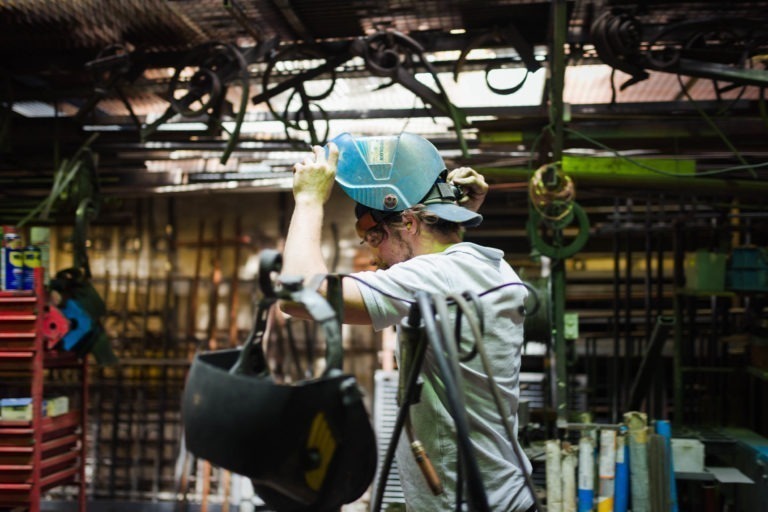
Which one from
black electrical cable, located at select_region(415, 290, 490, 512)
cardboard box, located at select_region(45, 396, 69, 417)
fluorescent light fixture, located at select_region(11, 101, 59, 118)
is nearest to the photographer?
black electrical cable, located at select_region(415, 290, 490, 512)

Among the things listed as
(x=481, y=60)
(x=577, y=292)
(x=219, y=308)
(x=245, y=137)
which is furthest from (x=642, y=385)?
(x=219, y=308)

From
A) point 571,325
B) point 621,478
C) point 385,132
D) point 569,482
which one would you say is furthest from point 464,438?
point 385,132

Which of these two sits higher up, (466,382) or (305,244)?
(305,244)

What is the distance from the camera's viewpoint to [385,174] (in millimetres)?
1959

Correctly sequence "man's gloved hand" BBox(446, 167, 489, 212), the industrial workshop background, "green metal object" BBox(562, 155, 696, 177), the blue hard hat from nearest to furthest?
the blue hard hat < "man's gloved hand" BBox(446, 167, 489, 212) < the industrial workshop background < "green metal object" BBox(562, 155, 696, 177)

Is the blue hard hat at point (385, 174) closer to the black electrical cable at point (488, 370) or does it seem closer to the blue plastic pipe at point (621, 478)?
the black electrical cable at point (488, 370)

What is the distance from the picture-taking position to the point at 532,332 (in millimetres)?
4184

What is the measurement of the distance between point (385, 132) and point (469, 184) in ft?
11.7

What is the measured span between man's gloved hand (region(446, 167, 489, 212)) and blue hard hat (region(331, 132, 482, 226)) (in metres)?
0.29

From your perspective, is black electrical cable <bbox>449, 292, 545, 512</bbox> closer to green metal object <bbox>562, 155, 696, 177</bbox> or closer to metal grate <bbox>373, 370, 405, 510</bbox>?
green metal object <bbox>562, 155, 696, 177</bbox>

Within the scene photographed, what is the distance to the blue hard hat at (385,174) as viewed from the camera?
77.0 inches

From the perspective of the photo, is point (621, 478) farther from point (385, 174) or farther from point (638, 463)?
point (385, 174)

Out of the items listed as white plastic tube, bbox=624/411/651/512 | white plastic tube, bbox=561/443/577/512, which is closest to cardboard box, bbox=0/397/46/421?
white plastic tube, bbox=561/443/577/512

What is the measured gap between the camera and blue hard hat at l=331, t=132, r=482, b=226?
1957mm
